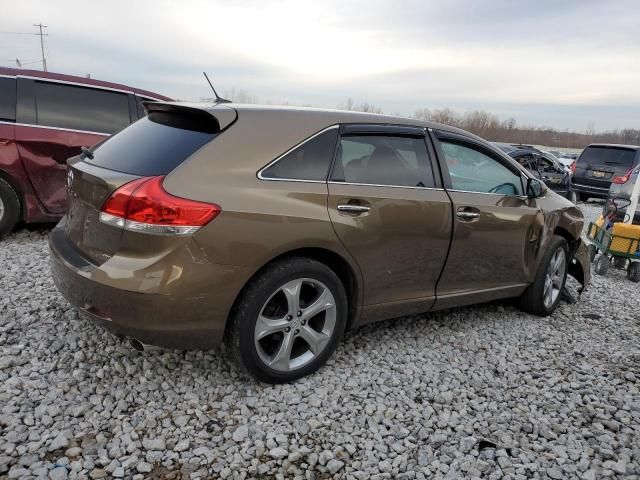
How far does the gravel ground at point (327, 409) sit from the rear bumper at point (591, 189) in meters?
12.3

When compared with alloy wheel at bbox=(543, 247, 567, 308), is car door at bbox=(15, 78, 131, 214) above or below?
above

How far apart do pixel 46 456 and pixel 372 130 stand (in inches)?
100

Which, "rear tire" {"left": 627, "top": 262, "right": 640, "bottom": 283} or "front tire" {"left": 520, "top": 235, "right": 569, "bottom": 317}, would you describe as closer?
"front tire" {"left": 520, "top": 235, "right": 569, "bottom": 317}

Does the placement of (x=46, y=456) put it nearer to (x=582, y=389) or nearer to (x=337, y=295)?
(x=337, y=295)

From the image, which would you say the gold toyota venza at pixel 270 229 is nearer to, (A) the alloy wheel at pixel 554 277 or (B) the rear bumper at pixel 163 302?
(B) the rear bumper at pixel 163 302

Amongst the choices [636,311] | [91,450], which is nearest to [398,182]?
[91,450]

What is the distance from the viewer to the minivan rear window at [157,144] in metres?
2.71

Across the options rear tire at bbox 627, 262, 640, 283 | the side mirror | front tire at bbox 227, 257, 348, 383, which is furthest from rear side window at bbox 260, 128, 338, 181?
rear tire at bbox 627, 262, 640, 283

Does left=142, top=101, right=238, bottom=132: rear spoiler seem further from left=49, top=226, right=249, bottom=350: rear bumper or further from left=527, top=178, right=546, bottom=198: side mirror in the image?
left=527, top=178, right=546, bottom=198: side mirror

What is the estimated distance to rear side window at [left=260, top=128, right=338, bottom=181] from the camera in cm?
287

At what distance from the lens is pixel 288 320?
2.96 metres

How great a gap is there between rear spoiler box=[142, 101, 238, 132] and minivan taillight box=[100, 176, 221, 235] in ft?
1.59

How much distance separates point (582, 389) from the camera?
3326 millimetres

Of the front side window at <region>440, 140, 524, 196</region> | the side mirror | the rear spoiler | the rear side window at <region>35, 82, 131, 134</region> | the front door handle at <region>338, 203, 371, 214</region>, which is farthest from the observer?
the rear side window at <region>35, 82, 131, 134</region>
